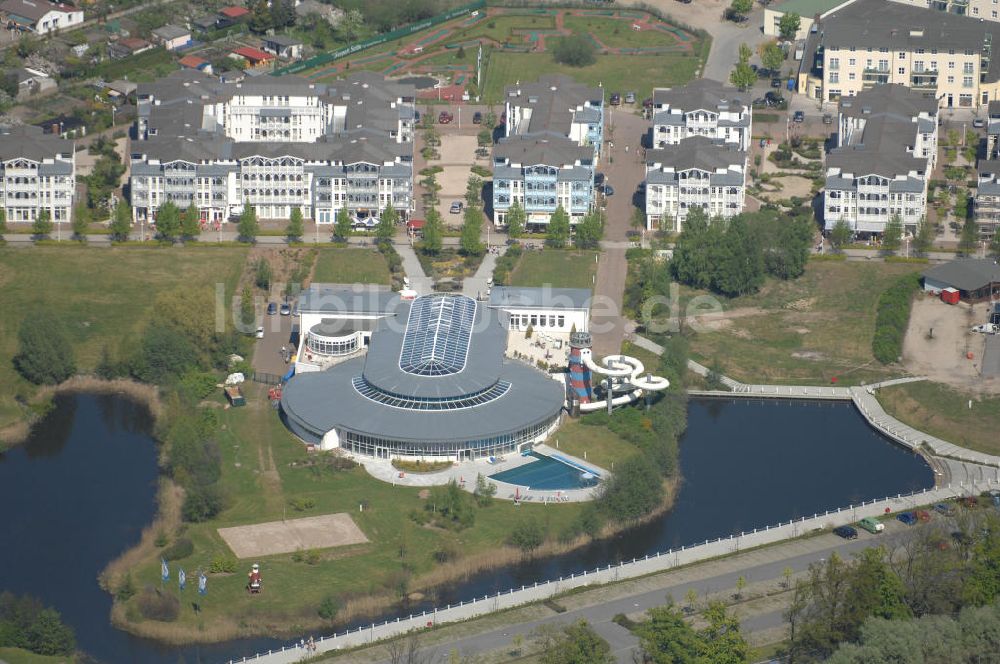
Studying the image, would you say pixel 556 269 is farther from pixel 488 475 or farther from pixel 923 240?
pixel 488 475

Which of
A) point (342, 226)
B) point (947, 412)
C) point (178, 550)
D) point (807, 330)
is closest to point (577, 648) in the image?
point (178, 550)

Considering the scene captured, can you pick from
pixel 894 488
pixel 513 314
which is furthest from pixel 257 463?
pixel 894 488

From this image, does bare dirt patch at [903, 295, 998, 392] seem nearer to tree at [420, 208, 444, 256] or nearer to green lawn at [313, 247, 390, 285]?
tree at [420, 208, 444, 256]

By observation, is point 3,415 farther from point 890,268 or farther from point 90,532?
point 890,268

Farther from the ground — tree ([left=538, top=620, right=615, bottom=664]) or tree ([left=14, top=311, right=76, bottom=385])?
tree ([left=14, top=311, right=76, bottom=385])

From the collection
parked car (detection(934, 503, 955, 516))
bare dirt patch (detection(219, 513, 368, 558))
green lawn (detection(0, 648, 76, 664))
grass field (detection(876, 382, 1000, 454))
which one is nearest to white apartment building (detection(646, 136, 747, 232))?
grass field (detection(876, 382, 1000, 454))

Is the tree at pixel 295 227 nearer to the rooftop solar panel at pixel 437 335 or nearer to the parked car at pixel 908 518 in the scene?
the rooftop solar panel at pixel 437 335
